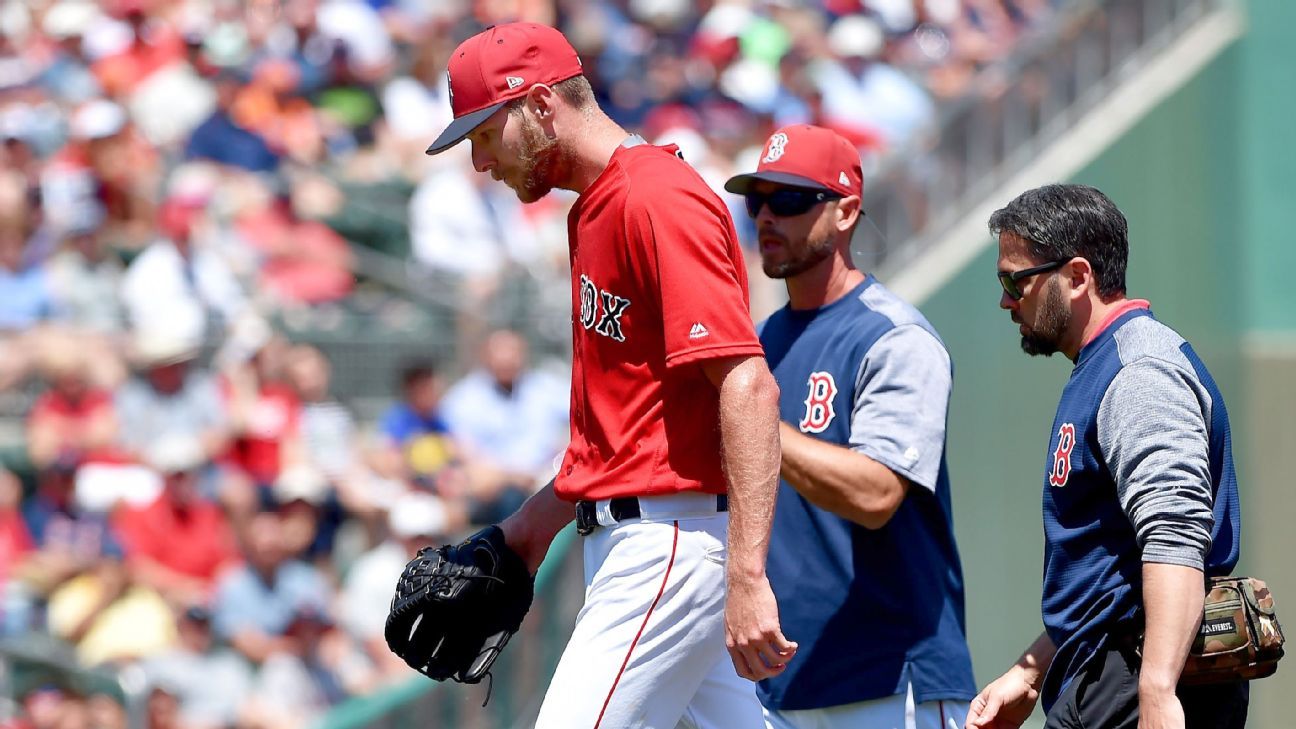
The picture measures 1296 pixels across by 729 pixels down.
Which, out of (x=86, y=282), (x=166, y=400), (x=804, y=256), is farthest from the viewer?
(x=86, y=282)

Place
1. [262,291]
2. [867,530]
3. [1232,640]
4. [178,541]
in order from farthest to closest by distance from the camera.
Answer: [262,291] < [178,541] < [867,530] < [1232,640]

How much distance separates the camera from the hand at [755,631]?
3207mm

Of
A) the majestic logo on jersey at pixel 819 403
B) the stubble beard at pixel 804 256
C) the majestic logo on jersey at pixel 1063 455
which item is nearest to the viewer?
the majestic logo on jersey at pixel 1063 455

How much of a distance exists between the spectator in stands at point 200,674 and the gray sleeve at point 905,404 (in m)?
4.80

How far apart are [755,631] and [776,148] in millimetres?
1721

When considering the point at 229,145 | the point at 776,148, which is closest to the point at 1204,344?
the point at 776,148

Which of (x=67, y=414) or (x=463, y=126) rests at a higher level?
(x=463, y=126)

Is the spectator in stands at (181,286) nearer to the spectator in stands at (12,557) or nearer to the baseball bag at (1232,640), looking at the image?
the spectator in stands at (12,557)

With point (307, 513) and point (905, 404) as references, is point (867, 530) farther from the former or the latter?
point (307, 513)

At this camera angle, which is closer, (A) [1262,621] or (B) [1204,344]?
(A) [1262,621]

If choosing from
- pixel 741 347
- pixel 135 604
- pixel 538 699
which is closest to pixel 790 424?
pixel 741 347

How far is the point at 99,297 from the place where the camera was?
382 inches

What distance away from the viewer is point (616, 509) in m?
3.54

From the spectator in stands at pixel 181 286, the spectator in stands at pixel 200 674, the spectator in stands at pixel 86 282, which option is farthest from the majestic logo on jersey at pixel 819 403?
the spectator in stands at pixel 86 282
